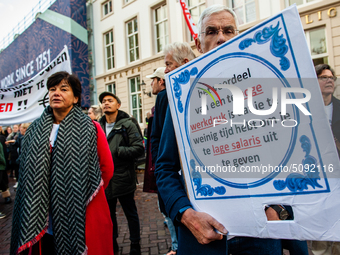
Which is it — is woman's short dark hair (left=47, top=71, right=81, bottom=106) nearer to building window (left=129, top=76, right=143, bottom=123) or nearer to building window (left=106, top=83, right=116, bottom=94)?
building window (left=129, top=76, right=143, bottom=123)

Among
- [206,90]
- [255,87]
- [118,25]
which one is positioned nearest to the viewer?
[255,87]

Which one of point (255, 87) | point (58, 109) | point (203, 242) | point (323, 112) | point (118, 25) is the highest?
point (118, 25)

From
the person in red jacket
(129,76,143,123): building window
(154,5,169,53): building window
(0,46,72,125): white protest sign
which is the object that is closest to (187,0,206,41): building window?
(154,5,169,53): building window

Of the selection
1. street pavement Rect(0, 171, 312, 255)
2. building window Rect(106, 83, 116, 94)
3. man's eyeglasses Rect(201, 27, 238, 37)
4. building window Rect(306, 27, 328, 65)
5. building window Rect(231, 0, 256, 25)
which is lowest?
street pavement Rect(0, 171, 312, 255)

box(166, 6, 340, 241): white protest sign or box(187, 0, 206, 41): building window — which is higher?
box(187, 0, 206, 41): building window

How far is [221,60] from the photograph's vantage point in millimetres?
824

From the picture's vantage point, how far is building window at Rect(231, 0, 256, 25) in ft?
29.3

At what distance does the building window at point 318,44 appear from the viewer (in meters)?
7.34

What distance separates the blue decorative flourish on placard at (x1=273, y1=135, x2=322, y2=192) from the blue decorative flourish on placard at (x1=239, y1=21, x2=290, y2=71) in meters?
0.23

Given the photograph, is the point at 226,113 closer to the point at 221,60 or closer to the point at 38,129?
the point at 221,60

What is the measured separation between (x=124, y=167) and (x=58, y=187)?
111cm

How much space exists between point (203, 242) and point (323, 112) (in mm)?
559

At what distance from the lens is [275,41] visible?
0.70 metres

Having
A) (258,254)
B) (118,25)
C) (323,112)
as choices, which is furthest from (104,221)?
(118,25)
